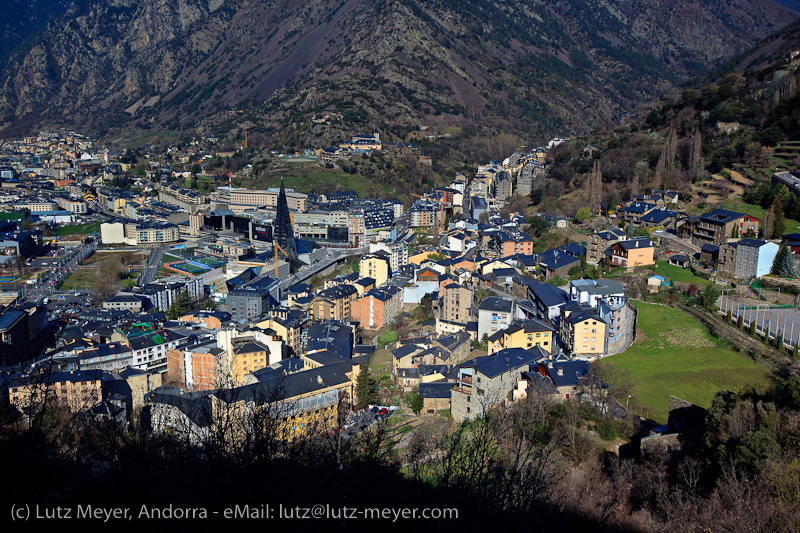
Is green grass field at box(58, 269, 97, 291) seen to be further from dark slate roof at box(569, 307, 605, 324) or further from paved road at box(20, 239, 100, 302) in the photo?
dark slate roof at box(569, 307, 605, 324)

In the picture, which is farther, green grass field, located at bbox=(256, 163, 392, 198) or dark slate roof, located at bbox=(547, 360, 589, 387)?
green grass field, located at bbox=(256, 163, 392, 198)

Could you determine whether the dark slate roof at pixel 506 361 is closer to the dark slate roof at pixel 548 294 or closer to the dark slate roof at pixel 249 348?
the dark slate roof at pixel 548 294

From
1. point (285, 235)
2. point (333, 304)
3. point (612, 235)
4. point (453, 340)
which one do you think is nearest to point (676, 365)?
point (453, 340)

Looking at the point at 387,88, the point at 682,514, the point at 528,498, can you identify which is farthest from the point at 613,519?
the point at 387,88

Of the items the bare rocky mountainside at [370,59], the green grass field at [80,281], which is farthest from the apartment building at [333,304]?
the bare rocky mountainside at [370,59]

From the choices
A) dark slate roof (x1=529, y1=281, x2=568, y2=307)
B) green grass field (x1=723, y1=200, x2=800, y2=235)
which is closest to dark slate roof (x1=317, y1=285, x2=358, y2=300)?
dark slate roof (x1=529, y1=281, x2=568, y2=307)
